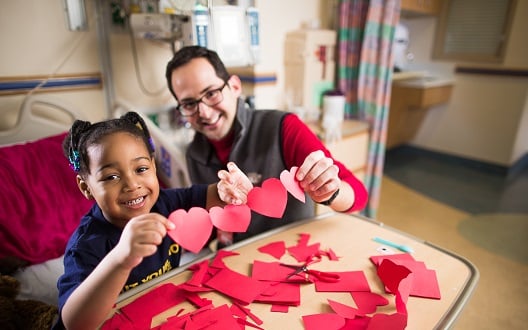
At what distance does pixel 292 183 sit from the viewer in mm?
839

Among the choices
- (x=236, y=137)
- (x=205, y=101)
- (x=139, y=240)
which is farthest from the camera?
(x=236, y=137)

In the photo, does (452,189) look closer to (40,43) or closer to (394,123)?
(394,123)

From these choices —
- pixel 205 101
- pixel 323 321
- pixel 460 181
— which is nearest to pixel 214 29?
pixel 205 101

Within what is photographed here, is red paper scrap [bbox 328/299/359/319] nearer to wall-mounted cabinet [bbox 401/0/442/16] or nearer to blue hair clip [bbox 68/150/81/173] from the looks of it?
blue hair clip [bbox 68/150/81/173]

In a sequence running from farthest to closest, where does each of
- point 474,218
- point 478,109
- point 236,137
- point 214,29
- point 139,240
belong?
point 478,109
point 474,218
point 214,29
point 236,137
point 139,240

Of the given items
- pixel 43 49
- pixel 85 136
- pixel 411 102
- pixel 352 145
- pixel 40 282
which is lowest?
pixel 40 282

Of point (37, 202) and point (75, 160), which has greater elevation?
point (75, 160)

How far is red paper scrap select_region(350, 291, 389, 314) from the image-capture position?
31.1 inches

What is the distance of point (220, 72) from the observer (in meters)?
1.19

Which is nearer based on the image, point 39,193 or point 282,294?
point 282,294

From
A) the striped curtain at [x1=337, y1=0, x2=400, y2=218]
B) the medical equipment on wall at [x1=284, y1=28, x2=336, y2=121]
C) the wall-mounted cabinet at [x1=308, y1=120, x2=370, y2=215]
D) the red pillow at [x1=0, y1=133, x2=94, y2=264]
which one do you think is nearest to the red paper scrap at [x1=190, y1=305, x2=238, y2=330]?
the red pillow at [x1=0, y1=133, x2=94, y2=264]

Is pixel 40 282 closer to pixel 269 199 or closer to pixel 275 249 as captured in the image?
pixel 275 249

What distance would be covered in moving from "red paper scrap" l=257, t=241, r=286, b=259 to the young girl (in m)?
0.24

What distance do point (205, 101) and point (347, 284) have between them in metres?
0.73
